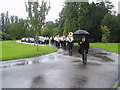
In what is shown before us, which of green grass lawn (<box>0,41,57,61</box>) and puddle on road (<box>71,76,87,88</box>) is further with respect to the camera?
green grass lawn (<box>0,41,57,61</box>)

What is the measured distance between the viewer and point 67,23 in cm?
3316

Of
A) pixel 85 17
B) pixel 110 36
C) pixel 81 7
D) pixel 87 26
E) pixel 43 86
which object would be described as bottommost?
pixel 43 86

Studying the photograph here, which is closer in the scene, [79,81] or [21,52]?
[79,81]

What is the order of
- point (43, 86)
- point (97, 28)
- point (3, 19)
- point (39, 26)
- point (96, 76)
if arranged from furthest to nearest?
point (3, 19) < point (97, 28) < point (39, 26) < point (96, 76) < point (43, 86)

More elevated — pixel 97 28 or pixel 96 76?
pixel 97 28

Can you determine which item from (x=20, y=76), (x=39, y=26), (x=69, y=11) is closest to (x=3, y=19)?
(x=69, y=11)

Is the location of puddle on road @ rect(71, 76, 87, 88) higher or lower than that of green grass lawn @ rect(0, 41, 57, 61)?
lower

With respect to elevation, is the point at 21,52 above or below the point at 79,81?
above

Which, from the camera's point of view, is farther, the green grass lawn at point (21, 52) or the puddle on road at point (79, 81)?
the green grass lawn at point (21, 52)

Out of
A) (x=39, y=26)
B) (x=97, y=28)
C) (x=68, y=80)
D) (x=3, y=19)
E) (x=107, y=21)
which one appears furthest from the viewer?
(x=3, y=19)

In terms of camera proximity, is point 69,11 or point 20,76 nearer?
point 20,76

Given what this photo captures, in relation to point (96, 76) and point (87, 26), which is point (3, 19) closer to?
point (87, 26)

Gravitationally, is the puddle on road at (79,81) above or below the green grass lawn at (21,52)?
below

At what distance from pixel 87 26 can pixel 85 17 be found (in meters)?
2.36
